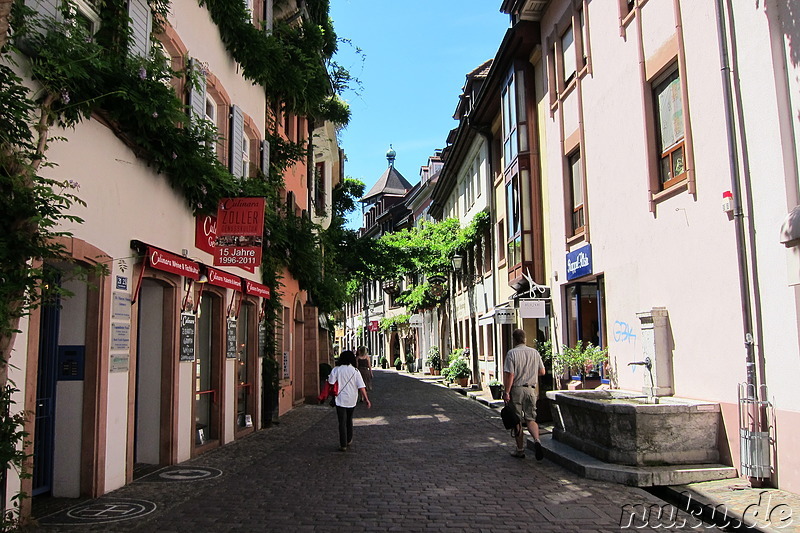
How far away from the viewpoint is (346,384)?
11656 mm

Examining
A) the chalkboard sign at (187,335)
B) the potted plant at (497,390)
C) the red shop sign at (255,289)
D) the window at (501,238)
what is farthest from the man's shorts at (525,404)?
the window at (501,238)

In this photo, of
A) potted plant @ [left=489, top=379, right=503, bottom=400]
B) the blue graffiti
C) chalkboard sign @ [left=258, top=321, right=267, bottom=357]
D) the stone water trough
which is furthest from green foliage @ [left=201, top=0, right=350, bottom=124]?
potted plant @ [left=489, top=379, right=503, bottom=400]

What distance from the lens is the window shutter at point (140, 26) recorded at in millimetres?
8227

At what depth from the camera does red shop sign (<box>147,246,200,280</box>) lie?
886 cm

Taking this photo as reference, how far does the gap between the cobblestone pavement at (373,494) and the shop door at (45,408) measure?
2.22ft

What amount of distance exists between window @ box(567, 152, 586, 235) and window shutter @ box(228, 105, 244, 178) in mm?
6998

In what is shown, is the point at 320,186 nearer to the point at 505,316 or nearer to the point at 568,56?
the point at 505,316

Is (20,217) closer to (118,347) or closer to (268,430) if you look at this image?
(118,347)

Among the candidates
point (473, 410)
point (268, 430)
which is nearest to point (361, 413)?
point (473, 410)

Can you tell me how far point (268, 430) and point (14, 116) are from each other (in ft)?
34.5

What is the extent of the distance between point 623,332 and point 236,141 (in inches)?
304

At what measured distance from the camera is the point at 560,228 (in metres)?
16.4

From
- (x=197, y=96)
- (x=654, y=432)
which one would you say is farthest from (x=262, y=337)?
(x=654, y=432)

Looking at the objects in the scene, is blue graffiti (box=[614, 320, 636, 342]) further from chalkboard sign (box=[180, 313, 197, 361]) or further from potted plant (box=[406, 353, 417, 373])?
potted plant (box=[406, 353, 417, 373])
